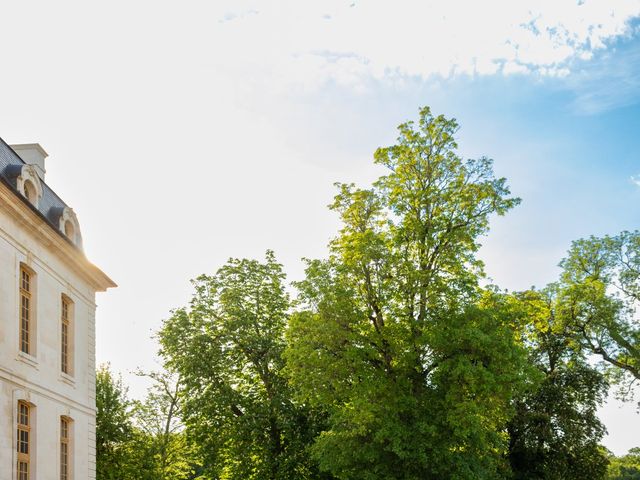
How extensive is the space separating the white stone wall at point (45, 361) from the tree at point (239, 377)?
35.6 feet

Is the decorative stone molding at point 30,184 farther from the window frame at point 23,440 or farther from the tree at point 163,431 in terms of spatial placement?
the tree at point 163,431

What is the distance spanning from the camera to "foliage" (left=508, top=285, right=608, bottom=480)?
126 feet

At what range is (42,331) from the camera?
22250 millimetres

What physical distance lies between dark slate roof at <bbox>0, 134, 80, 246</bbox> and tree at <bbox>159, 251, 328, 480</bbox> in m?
13.0

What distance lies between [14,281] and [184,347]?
17.8m

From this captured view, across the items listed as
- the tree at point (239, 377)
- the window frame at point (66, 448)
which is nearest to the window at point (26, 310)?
the window frame at point (66, 448)

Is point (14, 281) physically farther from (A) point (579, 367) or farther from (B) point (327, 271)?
(A) point (579, 367)

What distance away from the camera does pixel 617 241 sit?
43.0 meters

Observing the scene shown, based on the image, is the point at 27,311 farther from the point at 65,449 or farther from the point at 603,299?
the point at 603,299

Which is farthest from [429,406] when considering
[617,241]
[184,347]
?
[617,241]

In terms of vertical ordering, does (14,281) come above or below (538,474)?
above

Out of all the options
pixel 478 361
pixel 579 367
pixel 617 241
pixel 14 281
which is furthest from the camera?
pixel 617 241

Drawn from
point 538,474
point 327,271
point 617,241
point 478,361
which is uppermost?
point 617,241

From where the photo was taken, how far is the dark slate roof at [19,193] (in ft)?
69.5
